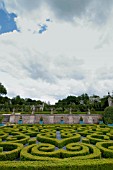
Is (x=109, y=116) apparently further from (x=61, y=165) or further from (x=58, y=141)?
(x=61, y=165)

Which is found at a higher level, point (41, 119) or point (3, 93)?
point (3, 93)

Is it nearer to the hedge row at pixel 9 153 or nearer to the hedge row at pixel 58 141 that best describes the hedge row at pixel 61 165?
the hedge row at pixel 9 153

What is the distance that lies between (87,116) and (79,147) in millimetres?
18962

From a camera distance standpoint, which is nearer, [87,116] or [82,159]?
[82,159]

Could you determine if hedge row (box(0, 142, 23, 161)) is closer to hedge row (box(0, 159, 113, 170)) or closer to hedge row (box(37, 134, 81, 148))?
hedge row (box(0, 159, 113, 170))

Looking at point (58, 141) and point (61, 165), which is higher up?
point (58, 141)

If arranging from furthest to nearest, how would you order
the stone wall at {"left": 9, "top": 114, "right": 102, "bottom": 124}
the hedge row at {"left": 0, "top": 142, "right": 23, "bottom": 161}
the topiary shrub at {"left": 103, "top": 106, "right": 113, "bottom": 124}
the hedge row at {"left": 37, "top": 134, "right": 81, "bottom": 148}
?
the stone wall at {"left": 9, "top": 114, "right": 102, "bottom": 124} → the topiary shrub at {"left": 103, "top": 106, "right": 113, "bottom": 124} → the hedge row at {"left": 37, "top": 134, "right": 81, "bottom": 148} → the hedge row at {"left": 0, "top": 142, "right": 23, "bottom": 161}

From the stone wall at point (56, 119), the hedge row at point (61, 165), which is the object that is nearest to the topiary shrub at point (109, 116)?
the stone wall at point (56, 119)

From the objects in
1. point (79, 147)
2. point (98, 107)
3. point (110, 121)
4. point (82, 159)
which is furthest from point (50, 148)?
point (98, 107)

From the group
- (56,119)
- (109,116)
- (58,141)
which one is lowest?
(58,141)

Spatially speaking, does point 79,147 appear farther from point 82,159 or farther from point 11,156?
point 11,156

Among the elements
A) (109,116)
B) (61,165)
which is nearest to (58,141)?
(61,165)

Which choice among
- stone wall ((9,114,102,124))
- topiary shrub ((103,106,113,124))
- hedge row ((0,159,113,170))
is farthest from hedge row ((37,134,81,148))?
stone wall ((9,114,102,124))

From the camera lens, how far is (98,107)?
3734 cm
